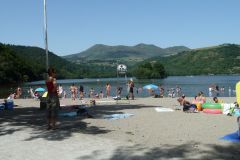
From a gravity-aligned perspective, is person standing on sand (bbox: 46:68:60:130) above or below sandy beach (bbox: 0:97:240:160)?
above

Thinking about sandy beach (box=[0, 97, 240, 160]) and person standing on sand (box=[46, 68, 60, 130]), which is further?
person standing on sand (box=[46, 68, 60, 130])

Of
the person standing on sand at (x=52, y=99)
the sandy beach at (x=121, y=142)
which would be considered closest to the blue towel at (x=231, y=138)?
the sandy beach at (x=121, y=142)

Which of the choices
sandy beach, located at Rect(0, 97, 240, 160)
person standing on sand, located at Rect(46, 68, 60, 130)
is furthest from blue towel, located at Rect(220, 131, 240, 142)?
person standing on sand, located at Rect(46, 68, 60, 130)

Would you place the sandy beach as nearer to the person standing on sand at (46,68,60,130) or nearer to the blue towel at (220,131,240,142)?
the blue towel at (220,131,240,142)

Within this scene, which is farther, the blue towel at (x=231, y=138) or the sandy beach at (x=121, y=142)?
the blue towel at (x=231, y=138)

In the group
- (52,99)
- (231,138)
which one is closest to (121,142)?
(231,138)

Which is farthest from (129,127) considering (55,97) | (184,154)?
(184,154)

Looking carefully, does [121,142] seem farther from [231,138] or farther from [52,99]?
[52,99]

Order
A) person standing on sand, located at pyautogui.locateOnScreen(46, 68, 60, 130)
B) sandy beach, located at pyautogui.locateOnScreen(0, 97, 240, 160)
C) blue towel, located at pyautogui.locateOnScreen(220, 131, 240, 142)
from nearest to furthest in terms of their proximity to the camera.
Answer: sandy beach, located at pyautogui.locateOnScreen(0, 97, 240, 160)
blue towel, located at pyautogui.locateOnScreen(220, 131, 240, 142)
person standing on sand, located at pyautogui.locateOnScreen(46, 68, 60, 130)

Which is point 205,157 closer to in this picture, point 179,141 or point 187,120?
point 179,141

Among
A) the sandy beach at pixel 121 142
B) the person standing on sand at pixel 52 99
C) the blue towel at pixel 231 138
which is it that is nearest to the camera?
the sandy beach at pixel 121 142

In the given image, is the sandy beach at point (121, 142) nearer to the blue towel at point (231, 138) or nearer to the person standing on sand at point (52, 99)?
the blue towel at point (231, 138)

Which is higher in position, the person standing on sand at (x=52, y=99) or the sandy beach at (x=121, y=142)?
the person standing on sand at (x=52, y=99)

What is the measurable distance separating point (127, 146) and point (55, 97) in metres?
4.49
